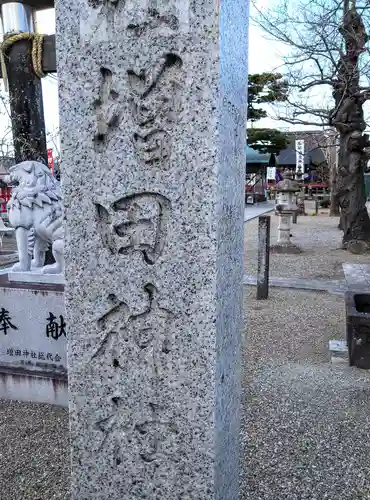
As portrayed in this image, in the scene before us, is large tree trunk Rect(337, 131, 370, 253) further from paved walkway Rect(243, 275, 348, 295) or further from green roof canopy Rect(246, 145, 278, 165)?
green roof canopy Rect(246, 145, 278, 165)

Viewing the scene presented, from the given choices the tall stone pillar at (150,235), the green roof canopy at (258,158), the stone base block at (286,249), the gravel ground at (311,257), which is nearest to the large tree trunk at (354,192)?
the gravel ground at (311,257)

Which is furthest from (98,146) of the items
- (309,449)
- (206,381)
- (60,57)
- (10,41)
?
(10,41)

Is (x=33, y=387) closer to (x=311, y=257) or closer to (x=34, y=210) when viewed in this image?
(x=34, y=210)

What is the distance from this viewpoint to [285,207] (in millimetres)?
9867

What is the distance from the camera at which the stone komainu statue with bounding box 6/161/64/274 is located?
3588 mm

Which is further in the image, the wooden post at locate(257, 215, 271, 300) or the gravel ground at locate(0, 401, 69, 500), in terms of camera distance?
the wooden post at locate(257, 215, 271, 300)

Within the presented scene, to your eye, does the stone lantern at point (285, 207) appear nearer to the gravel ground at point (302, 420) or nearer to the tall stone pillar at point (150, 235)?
the gravel ground at point (302, 420)

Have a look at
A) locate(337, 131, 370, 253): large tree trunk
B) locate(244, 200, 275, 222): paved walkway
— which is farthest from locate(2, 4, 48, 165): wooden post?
locate(244, 200, 275, 222): paved walkway

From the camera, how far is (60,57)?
1.31 m

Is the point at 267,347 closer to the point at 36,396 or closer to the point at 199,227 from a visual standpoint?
the point at 36,396

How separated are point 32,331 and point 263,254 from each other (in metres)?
3.43

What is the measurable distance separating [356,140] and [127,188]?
9246 mm

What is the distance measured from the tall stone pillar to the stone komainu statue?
7.67ft

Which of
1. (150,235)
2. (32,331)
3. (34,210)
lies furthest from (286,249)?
(150,235)
